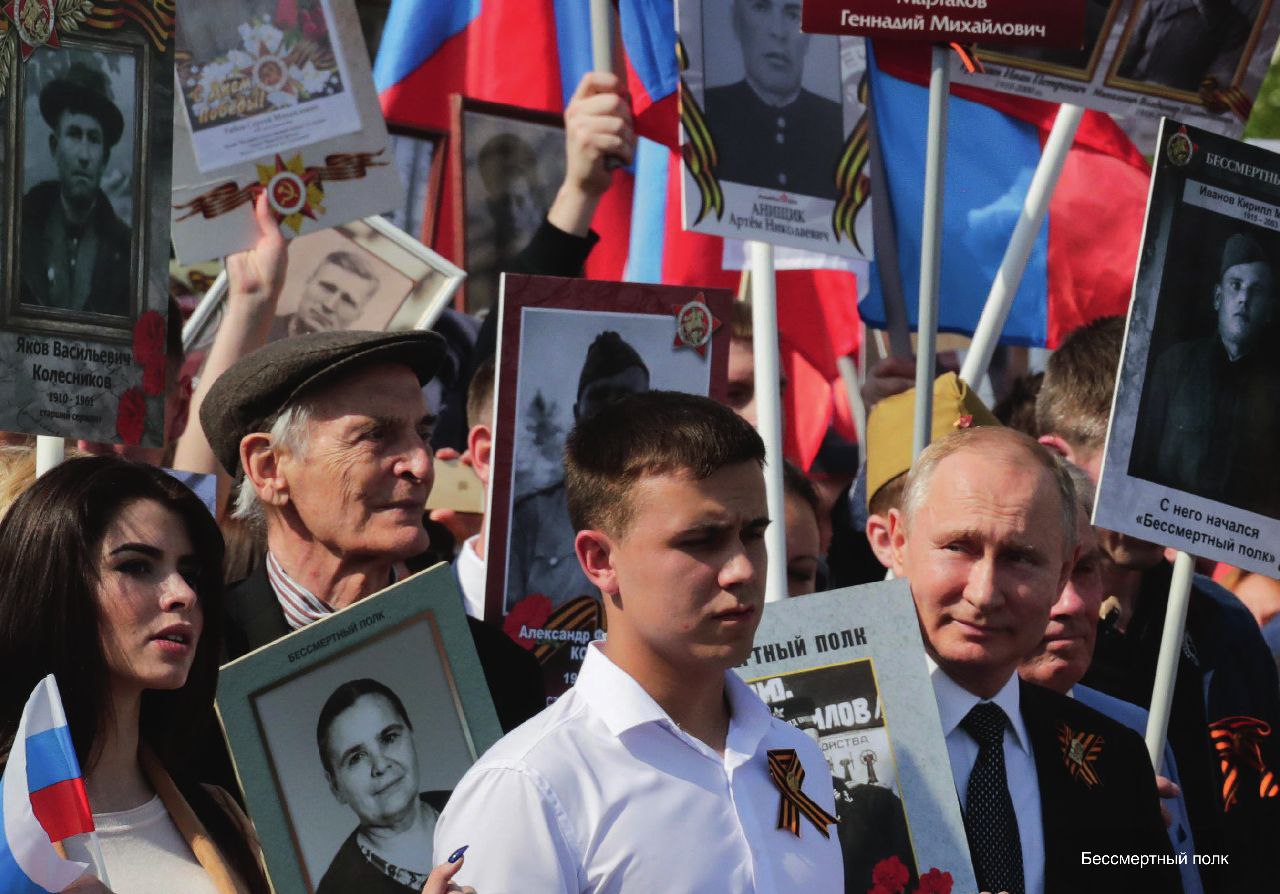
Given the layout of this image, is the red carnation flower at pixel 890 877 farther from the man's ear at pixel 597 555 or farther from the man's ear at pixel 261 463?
the man's ear at pixel 261 463

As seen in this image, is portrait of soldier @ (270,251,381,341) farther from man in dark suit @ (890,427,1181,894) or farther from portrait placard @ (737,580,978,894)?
portrait placard @ (737,580,978,894)

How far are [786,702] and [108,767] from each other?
3.79 ft

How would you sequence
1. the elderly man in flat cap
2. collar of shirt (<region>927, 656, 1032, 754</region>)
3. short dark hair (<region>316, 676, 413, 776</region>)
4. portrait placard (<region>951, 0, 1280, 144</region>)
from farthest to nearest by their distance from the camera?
portrait placard (<region>951, 0, 1280, 144</region>) → the elderly man in flat cap → collar of shirt (<region>927, 656, 1032, 754</region>) → short dark hair (<region>316, 676, 413, 776</region>)

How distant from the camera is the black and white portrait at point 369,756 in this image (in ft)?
10.9

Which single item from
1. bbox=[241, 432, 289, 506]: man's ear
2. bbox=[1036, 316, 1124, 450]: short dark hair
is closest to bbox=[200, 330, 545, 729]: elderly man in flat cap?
bbox=[241, 432, 289, 506]: man's ear

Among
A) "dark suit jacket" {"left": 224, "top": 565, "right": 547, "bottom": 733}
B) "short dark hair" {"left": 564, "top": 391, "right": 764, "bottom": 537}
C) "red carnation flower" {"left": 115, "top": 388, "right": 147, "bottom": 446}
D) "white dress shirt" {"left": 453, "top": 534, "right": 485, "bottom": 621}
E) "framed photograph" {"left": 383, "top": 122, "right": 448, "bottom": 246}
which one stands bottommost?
"dark suit jacket" {"left": 224, "top": 565, "right": 547, "bottom": 733}

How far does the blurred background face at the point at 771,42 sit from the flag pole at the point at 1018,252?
0.76m

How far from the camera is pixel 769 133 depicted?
207 inches

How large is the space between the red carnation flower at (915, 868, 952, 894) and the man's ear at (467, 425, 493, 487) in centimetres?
173

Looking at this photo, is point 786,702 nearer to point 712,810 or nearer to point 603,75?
point 712,810

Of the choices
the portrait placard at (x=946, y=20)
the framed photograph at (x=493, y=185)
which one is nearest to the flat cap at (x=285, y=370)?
the portrait placard at (x=946, y=20)

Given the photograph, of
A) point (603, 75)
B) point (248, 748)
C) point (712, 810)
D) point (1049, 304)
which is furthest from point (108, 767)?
point (1049, 304)

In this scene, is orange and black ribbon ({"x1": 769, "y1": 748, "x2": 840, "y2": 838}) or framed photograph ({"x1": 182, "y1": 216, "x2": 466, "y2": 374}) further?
framed photograph ({"x1": 182, "y1": 216, "x2": 466, "y2": 374})

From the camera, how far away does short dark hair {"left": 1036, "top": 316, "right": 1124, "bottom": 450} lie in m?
5.24
